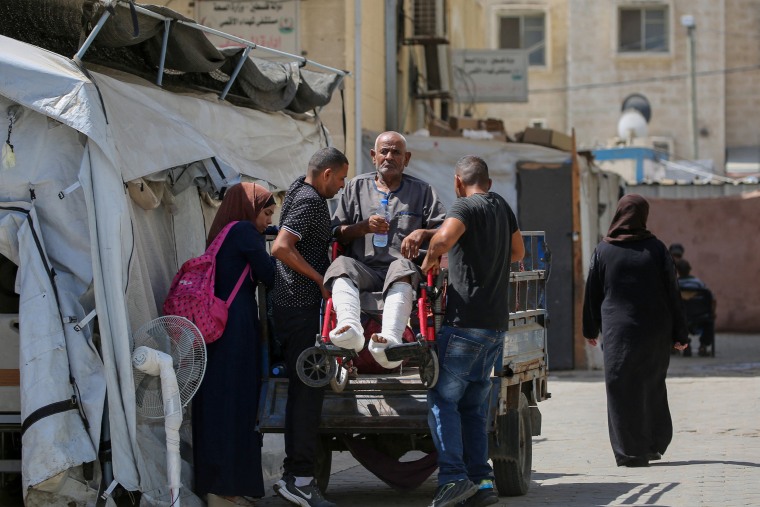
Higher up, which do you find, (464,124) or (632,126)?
(464,124)

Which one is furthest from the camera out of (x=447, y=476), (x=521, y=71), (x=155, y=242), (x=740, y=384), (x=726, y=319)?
(x=726, y=319)

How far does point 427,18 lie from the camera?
21203 mm

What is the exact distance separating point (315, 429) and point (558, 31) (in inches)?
1646

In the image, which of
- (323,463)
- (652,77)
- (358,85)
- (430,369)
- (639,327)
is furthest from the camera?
(652,77)

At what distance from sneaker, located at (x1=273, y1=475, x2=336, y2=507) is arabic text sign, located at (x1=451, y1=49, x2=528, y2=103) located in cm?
1558

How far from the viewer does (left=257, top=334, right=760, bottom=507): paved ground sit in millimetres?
8484

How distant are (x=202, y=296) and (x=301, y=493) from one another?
3.93 ft

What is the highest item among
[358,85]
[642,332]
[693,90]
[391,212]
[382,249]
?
[693,90]

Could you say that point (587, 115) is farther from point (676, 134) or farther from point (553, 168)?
point (553, 168)

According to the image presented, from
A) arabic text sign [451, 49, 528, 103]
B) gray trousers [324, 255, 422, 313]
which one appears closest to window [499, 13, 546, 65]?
arabic text sign [451, 49, 528, 103]

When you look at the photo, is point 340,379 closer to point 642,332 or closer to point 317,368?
point 317,368

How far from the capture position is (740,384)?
16.0 m

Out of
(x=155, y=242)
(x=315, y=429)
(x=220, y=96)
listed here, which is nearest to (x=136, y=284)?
(x=155, y=242)

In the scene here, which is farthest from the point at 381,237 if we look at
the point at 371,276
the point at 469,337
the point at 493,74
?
the point at 493,74
